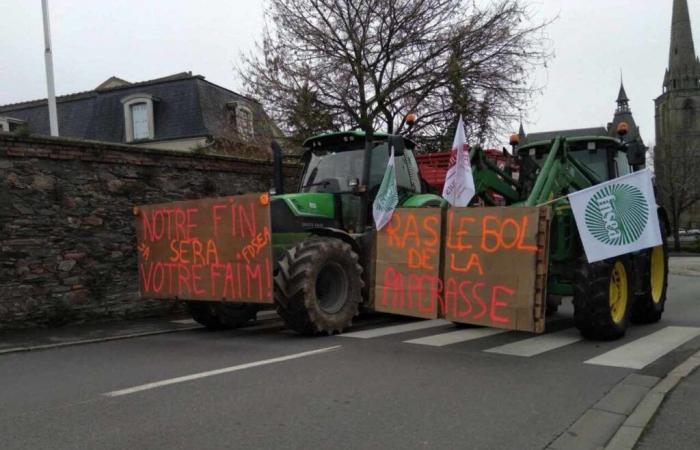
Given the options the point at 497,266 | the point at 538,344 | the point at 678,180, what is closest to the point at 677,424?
the point at 497,266

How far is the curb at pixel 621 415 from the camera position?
4.13 m

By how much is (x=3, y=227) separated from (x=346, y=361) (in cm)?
609

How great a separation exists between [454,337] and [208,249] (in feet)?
11.7

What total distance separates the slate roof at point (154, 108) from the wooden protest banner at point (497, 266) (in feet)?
68.0

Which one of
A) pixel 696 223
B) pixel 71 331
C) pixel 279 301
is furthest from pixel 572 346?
pixel 696 223

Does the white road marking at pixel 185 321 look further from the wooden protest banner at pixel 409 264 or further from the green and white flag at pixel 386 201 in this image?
the green and white flag at pixel 386 201

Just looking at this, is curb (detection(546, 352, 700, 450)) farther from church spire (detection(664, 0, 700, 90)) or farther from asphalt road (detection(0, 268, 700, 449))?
church spire (detection(664, 0, 700, 90))

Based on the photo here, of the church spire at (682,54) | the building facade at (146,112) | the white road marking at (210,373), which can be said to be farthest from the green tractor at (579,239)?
the church spire at (682,54)

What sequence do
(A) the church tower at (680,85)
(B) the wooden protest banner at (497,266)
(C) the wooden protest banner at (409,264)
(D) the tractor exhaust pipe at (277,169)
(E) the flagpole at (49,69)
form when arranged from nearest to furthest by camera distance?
(B) the wooden protest banner at (497,266)
(C) the wooden protest banner at (409,264)
(D) the tractor exhaust pipe at (277,169)
(E) the flagpole at (49,69)
(A) the church tower at (680,85)

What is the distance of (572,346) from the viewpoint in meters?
7.33

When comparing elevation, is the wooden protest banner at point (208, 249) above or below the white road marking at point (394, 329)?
above

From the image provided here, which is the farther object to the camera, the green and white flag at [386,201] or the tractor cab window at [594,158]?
the tractor cab window at [594,158]

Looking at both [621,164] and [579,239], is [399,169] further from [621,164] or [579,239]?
[621,164]

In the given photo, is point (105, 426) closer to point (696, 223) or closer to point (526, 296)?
point (526, 296)
